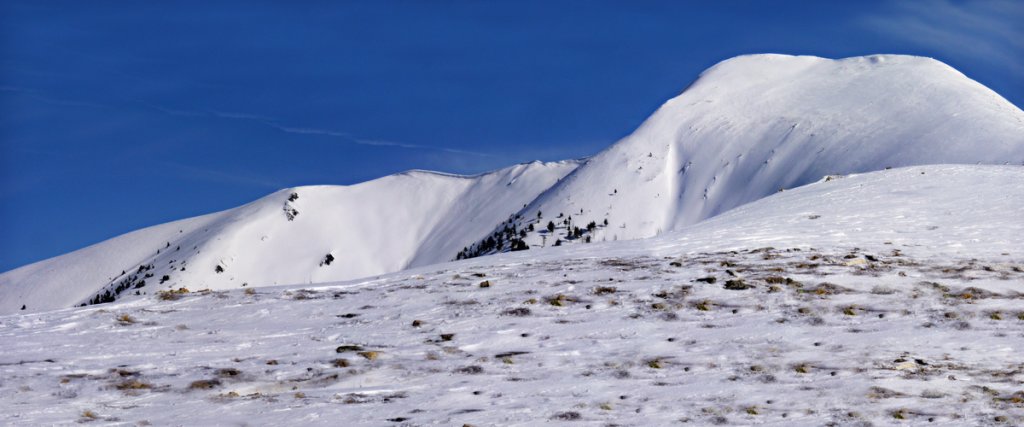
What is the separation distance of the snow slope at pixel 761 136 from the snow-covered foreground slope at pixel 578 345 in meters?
72.1

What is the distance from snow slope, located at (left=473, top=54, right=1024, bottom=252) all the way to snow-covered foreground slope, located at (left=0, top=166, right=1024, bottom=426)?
72.1 metres

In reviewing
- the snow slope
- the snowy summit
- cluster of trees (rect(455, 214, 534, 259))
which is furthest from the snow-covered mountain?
the snowy summit

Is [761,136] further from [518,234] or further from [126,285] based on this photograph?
[126,285]

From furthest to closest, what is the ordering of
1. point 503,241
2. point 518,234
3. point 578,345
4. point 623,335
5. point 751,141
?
point 503,241 → point 518,234 → point 751,141 → point 623,335 → point 578,345

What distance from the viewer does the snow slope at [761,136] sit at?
354 feet

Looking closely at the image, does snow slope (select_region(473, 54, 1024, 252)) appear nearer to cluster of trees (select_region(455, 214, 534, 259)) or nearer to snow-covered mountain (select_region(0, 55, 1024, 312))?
snow-covered mountain (select_region(0, 55, 1024, 312))

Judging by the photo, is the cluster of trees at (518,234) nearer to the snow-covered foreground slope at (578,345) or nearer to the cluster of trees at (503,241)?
the cluster of trees at (503,241)

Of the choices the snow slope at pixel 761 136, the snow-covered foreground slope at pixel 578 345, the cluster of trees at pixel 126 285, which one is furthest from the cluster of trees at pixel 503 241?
the snow-covered foreground slope at pixel 578 345

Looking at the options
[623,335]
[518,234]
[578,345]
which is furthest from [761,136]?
[578,345]

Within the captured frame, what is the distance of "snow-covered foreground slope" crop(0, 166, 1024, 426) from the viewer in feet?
42.9

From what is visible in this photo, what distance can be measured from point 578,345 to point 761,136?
12106 centimetres

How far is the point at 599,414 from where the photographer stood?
42.0 ft

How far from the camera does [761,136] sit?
134m

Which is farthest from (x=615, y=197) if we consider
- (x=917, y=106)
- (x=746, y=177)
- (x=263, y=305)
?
(x=263, y=305)
